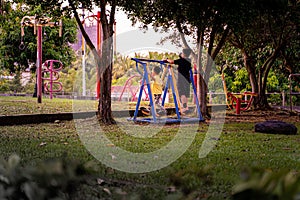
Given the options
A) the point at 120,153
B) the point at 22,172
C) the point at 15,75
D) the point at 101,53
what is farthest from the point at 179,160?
the point at 15,75

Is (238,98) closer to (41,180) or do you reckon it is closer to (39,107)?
(39,107)

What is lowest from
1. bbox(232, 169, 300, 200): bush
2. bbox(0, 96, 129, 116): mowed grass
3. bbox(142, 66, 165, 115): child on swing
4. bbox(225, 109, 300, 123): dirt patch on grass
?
bbox(225, 109, 300, 123): dirt patch on grass

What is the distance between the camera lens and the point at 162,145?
5574mm

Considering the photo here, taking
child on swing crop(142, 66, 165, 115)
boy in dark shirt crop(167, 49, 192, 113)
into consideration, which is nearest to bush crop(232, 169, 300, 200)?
child on swing crop(142, 66, 165, 115)

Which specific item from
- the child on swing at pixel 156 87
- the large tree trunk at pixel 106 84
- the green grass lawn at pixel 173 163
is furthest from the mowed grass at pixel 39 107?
the green grass lawn at pixel 173 163

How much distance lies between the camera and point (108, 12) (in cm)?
900

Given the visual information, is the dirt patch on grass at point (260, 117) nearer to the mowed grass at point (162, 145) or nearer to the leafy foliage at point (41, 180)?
the mowed grass at point (162, 145)

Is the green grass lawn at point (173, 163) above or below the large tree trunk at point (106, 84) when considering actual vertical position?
below

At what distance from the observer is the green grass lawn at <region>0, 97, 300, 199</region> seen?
295 centimetres

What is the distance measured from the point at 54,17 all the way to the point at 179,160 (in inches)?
212

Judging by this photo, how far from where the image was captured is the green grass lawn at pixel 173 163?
2.95 m

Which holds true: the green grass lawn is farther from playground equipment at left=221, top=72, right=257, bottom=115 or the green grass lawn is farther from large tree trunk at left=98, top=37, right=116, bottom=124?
playground equipment at left=221, top=72, right=257, bottom=115

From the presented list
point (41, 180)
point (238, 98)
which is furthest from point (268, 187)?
point (238, 98)

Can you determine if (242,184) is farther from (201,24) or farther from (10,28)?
(10,28)
